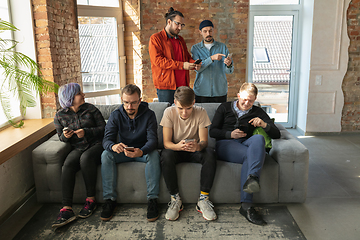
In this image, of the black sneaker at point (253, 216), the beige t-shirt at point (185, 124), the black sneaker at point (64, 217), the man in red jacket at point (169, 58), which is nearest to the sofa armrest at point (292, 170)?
the black sneaker at point (253, 216)

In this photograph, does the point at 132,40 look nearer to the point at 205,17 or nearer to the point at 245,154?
the point at 205,17

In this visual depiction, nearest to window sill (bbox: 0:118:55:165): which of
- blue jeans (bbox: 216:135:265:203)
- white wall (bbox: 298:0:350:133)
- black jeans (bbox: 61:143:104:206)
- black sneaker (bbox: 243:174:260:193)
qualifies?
black jeans (bbox: 61:143:104:206)

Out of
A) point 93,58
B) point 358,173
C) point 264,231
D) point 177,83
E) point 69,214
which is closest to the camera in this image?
point 264,231

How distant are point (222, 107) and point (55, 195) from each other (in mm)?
1726

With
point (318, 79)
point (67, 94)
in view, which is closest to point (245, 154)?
point (67, 94)

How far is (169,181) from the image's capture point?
2.45m

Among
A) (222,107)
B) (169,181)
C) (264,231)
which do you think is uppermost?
(222,107)

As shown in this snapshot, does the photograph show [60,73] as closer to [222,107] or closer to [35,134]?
[35,134]

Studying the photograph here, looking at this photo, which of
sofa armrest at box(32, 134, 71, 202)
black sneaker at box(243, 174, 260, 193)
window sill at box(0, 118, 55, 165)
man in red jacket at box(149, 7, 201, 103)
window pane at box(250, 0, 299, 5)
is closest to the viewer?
black sneaker at box(243, 174, 260, 193)

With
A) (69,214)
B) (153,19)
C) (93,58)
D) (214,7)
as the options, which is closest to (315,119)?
(214,7)

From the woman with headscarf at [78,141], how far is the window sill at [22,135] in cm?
28

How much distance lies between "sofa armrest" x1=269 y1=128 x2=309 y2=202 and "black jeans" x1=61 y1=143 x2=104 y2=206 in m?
1.57

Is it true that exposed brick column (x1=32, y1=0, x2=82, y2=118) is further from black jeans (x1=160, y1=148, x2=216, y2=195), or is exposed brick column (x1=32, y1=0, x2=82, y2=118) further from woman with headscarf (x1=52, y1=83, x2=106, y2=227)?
black jeans (x1=160, y1=148, x2=216, y2=195)

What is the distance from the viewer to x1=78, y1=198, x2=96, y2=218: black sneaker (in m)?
2.40
